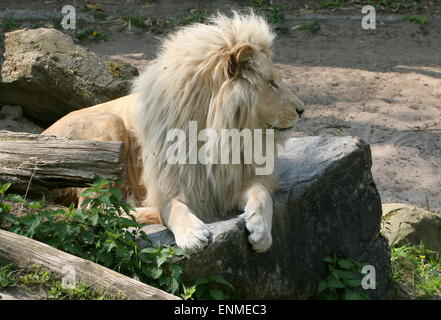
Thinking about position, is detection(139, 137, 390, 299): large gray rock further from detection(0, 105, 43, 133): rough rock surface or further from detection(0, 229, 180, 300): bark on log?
detection(0, 105, 43, 133): rough rock surface

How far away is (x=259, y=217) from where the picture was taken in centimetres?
427

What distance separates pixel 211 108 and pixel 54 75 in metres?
2.73

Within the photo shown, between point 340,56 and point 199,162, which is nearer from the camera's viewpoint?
point 199,162

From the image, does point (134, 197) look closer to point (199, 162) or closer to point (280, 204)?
point (199, 162)

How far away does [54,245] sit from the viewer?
4.16m

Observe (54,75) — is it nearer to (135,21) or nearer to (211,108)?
(211,108)

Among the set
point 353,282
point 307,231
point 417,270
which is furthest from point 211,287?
point 417,270

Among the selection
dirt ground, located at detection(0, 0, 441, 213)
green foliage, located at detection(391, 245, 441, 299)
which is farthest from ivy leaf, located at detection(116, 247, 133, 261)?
dirt ground, located at detection(0, 0, 441, 213)

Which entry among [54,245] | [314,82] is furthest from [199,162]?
[314,82]

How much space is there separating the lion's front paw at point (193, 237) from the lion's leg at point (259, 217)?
0.84 ft

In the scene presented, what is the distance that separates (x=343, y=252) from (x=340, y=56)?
5.20 m

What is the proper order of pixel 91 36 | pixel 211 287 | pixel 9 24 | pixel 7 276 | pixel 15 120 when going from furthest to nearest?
pixel 91 36, pixel 9 24, pixel 15 120, pixel 211 287, pixel 7 276

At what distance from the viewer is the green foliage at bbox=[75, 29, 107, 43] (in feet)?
32.3

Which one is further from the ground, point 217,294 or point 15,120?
point 15,120
